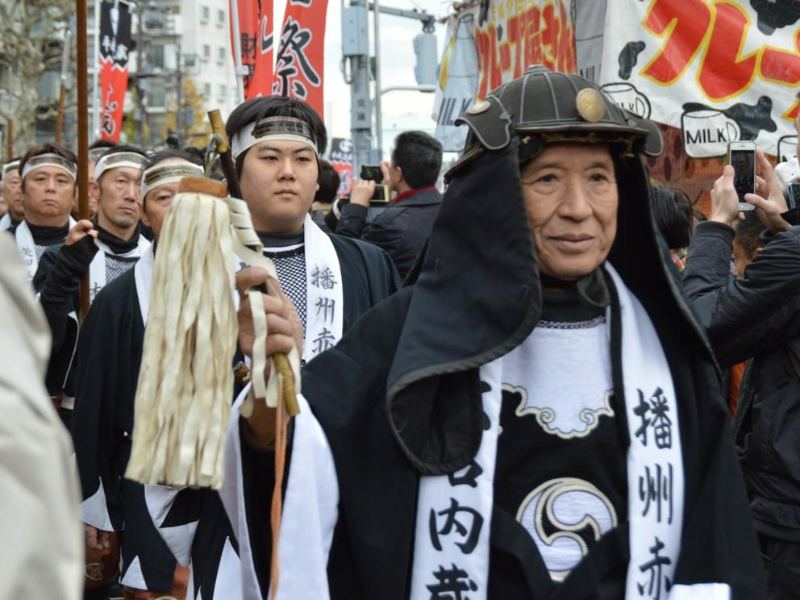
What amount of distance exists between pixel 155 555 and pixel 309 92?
417cm

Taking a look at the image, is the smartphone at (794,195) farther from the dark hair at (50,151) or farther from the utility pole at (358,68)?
the utility pole at (358,68)

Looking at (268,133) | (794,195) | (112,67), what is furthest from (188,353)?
(112,67)

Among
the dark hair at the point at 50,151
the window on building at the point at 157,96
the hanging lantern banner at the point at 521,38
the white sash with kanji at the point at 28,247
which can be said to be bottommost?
the white sash with kanji at the point at 28,247

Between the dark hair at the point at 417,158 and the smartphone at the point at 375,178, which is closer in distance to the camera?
the dark hair at the point at 417,158

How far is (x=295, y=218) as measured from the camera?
4.04m

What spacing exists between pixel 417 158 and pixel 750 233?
2452mm

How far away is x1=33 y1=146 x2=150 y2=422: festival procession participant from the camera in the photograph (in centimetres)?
560

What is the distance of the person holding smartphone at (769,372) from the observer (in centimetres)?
380

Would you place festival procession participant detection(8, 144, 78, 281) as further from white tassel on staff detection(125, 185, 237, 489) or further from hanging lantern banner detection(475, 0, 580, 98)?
white tassel on staff detection(125, 185, 237, 489)

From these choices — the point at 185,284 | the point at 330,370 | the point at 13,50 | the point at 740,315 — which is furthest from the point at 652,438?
the point at 13,50

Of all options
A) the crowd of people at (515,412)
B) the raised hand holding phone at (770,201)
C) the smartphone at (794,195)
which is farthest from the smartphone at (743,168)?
the crowd of people at (515,412)

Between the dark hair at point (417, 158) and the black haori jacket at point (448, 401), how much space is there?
13.1 ft

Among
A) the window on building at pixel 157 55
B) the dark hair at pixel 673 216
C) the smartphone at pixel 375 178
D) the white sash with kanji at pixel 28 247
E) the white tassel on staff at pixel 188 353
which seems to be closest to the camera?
the white tassel on staff at pixel 188 353

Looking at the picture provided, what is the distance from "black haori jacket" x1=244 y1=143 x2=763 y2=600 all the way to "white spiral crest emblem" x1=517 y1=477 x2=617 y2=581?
73 millimetres
